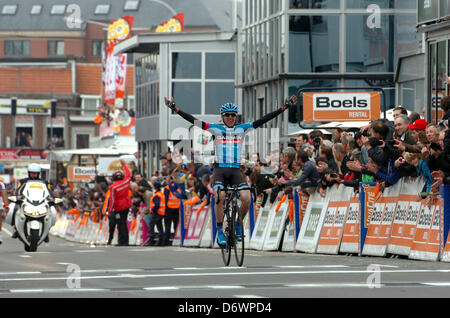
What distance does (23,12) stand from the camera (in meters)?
138

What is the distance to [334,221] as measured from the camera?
64.1 feet

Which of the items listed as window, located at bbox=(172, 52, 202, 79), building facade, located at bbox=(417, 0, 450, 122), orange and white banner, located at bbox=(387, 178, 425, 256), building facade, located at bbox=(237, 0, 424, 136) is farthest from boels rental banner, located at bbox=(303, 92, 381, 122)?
window, located at bbox=(172, 52, 202, 79)

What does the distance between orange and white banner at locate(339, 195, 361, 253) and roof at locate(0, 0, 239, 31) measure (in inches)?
4157

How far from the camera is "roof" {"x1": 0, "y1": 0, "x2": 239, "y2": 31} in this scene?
125062mm

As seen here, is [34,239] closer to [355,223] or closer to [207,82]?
[355,223]

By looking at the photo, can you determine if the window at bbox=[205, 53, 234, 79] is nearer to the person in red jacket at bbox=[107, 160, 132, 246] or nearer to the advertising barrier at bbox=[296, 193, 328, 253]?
the person in red jacket at bbox=[107, 160, 132, 246]

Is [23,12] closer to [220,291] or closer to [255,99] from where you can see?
[255,99]

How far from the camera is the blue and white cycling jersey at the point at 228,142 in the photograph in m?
16.3

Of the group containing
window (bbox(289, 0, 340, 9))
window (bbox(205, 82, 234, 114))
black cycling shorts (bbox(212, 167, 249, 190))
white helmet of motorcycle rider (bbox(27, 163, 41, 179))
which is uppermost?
window (bbox(289, 0, 340, 9))

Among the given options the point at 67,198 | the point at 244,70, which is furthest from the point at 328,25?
the point at 67,198

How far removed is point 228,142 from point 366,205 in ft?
10.2

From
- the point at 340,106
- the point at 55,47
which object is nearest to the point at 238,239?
the point at 340,106

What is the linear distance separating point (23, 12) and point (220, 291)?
129 meters

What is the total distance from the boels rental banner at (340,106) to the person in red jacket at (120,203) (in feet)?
32.4
